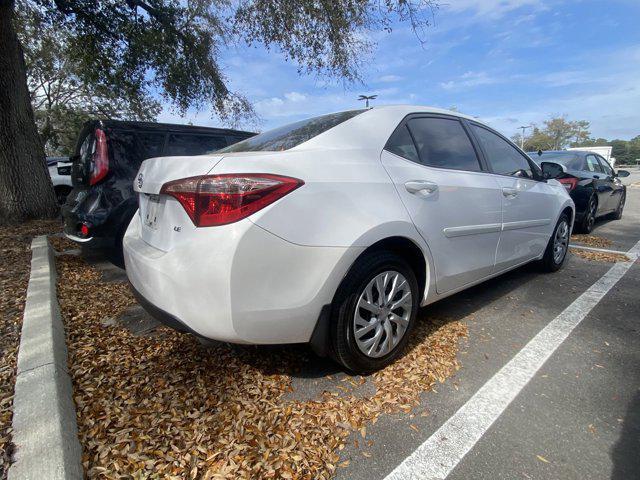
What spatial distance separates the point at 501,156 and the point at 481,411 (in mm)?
2410

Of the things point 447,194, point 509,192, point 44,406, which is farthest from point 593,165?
point 44,406

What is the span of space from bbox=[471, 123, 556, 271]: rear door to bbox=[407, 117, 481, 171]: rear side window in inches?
10.1

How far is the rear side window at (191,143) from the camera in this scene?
4527 millimetres

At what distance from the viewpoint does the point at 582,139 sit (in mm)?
67812

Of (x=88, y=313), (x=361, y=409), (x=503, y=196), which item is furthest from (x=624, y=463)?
(x=88, y=313)

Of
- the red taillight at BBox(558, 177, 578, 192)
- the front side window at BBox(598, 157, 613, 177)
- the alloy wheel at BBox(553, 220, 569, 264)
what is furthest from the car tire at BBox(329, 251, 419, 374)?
the front side window at BBox(598, 157, 613, 177)

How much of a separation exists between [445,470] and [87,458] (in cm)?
158

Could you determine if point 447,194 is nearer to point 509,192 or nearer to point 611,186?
point 509,192

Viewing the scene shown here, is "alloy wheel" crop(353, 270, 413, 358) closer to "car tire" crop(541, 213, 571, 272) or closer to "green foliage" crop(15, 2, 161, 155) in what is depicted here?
"car tire" crop(541, 213, 571, 272)

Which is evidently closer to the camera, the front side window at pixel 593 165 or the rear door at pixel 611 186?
the front side window at pixel 593 165

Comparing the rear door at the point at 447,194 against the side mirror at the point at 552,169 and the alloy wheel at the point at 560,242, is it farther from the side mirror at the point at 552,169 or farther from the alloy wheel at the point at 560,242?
the alloy wheel at the point at 560,242

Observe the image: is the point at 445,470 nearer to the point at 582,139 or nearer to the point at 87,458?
the point at 87,458

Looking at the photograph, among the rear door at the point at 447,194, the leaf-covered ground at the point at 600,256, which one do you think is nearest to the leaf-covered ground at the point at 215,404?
the rear door at the point at 447,194

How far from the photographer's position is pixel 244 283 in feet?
5.75
